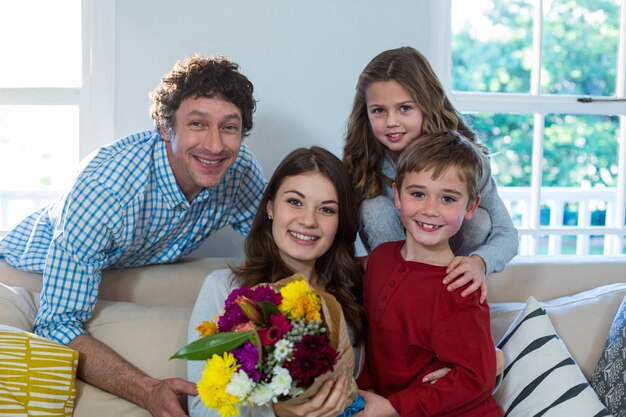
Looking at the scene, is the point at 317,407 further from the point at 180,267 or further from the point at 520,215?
the point at 520,215

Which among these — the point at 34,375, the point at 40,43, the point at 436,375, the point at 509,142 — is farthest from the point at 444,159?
the point at 40,43

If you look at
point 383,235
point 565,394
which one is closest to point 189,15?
point 383,235

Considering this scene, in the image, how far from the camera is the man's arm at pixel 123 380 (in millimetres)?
1916

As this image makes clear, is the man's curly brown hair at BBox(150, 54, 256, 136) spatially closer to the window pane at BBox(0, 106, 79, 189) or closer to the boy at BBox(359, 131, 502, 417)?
the boy at BBox(359, 131, 502, 417)

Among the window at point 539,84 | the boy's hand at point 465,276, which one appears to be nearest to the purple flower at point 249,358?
the boy's hand at point 465,276

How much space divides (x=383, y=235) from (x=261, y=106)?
37.8 inches

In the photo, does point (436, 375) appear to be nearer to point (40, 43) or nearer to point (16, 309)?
point (16, 309)

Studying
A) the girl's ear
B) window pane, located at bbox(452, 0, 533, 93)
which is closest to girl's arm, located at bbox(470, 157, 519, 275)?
the girl's ear

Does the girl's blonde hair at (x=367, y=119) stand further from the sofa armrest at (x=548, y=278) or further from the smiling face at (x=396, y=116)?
the sofa armrest at (x=548, y=278)

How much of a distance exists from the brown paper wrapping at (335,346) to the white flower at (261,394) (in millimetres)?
119

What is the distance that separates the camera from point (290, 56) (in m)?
2.88

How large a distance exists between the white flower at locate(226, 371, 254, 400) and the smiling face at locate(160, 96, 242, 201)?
40.4 inches

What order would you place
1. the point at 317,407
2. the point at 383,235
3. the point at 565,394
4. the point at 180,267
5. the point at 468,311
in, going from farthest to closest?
1. the point at 180,267
2. the point at 383,235
3. the point at 565,394
4. the point at 468,311
5. the point at 317,407

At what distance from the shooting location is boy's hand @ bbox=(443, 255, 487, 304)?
181 cm
